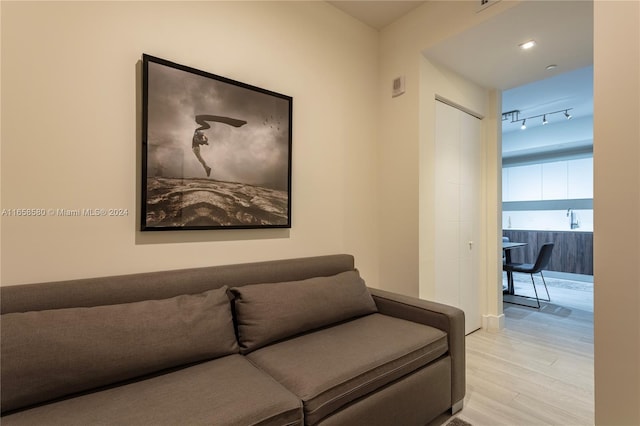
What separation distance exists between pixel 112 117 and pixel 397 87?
2.20 meters

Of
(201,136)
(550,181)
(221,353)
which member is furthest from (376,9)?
(550,181)

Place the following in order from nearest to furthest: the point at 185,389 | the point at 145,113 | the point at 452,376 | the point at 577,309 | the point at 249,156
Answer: the point at 185,389 < the point at 145,113 < the point at 452,376 < the point at 249,156 < the point at 577,309

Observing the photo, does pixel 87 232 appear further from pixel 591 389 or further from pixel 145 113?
pixel 591 389

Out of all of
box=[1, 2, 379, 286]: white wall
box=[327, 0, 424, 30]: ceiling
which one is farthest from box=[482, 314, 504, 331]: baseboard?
box=[327, 0, 424, 30]: ceiling

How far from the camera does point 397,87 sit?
275 cm

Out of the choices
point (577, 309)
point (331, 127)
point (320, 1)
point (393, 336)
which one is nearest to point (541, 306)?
point (577, 309)

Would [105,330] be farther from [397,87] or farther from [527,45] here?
[527,45]

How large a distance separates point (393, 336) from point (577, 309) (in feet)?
12.2

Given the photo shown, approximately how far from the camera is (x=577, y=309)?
3.96m

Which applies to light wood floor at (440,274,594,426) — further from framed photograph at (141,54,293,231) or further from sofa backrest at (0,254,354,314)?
framed photograph at (141,54,293,231)

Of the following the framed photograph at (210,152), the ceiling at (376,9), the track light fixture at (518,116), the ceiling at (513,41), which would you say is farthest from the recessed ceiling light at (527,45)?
the track light fixture at (518,116)

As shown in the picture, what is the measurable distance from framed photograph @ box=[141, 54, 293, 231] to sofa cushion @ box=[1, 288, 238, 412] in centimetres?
51

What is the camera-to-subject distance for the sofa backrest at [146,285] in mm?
1301

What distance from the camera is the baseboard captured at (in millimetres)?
3207
